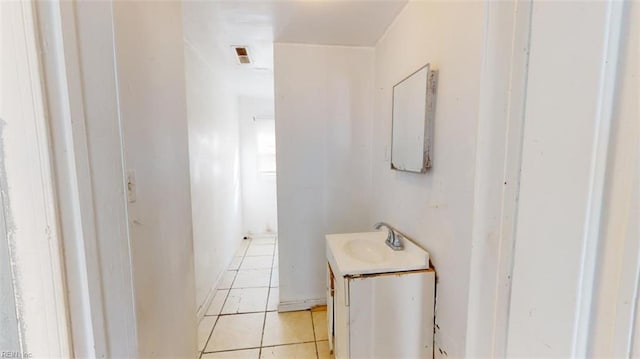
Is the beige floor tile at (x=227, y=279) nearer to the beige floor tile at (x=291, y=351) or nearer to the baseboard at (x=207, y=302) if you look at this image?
the baseboard at (x=207, y=302)

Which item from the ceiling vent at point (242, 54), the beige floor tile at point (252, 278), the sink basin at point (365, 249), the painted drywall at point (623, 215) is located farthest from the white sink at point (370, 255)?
the ceiling vent at point (242, 54)

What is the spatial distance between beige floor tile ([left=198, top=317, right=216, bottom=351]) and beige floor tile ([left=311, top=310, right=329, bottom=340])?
0.76 metres

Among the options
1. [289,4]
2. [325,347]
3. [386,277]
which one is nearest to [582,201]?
[386,277]

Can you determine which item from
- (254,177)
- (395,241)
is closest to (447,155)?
(395,241)

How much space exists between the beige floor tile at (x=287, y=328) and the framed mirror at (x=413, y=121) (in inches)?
53.0

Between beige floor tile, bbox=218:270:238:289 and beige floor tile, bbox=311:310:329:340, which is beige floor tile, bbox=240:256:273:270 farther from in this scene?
beige floor tile, bbox=311:310:329:340

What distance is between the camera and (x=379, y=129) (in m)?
2.04

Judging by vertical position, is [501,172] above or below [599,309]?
above

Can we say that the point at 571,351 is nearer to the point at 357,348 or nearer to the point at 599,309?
the point at 599,309

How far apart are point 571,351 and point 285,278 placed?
2088 millimetres

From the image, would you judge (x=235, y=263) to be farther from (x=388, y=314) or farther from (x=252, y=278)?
(x=388, y=314)

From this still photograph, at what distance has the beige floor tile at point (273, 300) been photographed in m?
2.27

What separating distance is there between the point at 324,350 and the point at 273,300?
73cm

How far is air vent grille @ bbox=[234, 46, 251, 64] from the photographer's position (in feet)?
7.00
